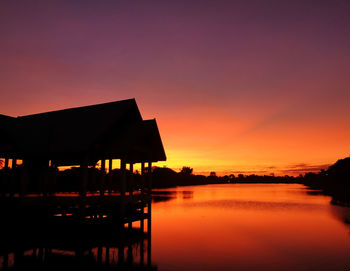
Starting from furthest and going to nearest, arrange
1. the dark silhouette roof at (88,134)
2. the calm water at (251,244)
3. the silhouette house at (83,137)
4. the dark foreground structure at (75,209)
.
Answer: the calm water at (251,244) → the dark silhouette roof at (88,134) → the silhouette house at (83,137) → the dark foreground structure at (75,209)

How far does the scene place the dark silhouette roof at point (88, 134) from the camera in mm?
16819

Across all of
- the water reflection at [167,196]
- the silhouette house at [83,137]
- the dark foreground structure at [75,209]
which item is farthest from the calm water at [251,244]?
the water reflection at [167,196]

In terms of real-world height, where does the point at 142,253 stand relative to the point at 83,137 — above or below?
below

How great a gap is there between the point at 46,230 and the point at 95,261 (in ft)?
12.2

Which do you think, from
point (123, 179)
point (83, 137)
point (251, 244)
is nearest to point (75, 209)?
point (123, 179)

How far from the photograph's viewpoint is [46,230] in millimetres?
16594

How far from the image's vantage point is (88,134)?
1691 centimetres

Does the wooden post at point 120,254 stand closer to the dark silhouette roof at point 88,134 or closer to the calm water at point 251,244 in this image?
the calm water at point 251,244

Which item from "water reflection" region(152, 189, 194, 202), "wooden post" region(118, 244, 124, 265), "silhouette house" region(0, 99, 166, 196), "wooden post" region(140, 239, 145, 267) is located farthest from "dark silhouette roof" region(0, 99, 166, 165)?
"water reflection" region(152, 189, 194, 202)

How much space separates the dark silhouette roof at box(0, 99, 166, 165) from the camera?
1682 cm

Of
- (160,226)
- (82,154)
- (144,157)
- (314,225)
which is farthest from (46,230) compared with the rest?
(314,225)

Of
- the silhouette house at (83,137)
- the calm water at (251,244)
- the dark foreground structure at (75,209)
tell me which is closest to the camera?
the dark foreground structure at (75,209)

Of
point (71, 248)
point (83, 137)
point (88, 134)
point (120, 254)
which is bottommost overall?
point (120, 254)

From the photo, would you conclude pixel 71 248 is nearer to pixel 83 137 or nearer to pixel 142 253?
pixel 142 253
